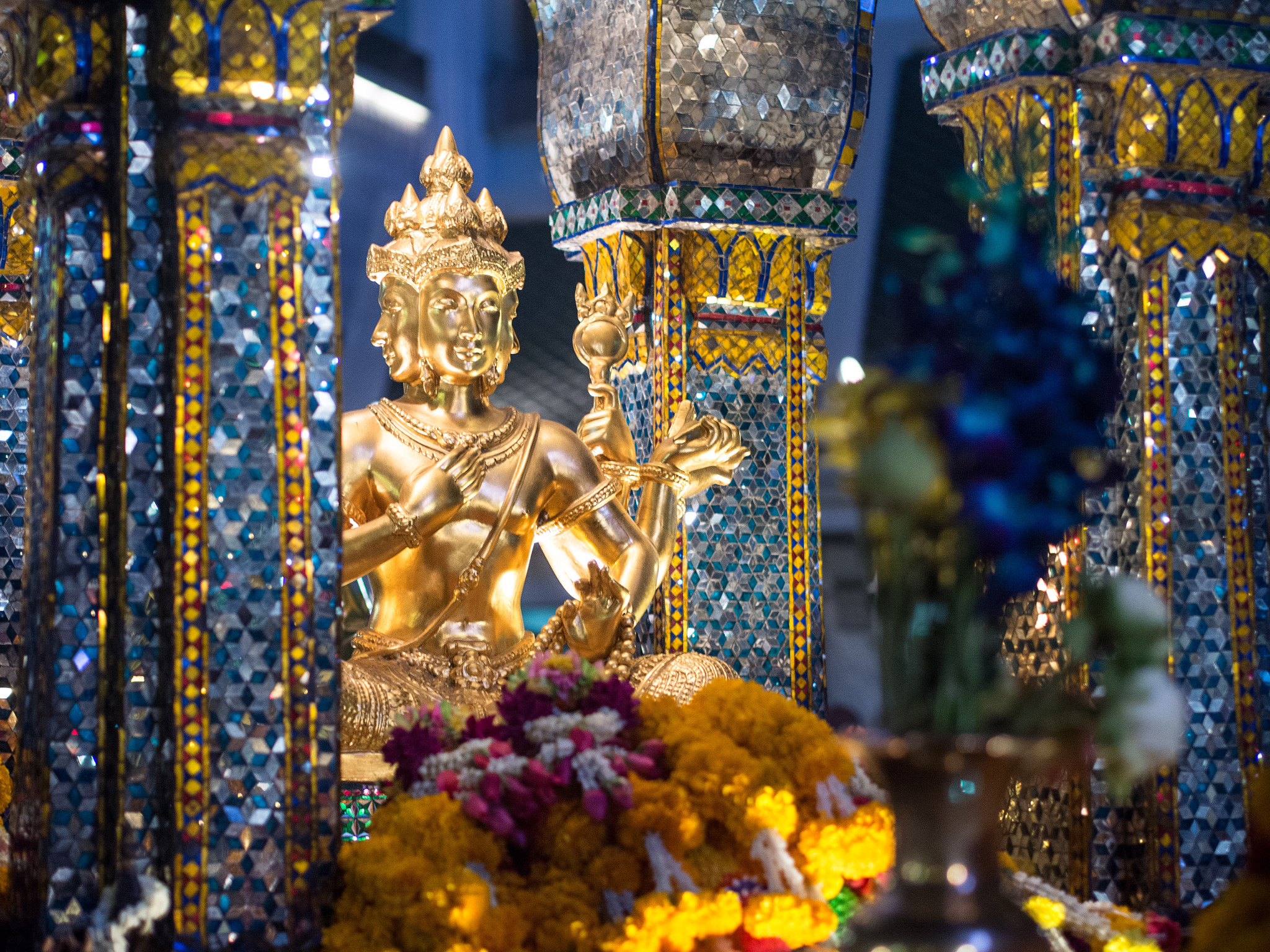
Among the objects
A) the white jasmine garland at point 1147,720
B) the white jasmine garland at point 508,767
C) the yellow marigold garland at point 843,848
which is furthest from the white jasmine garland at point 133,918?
the white jasmine garland at point 1147,720

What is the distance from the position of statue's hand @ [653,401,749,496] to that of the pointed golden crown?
2.36 feet

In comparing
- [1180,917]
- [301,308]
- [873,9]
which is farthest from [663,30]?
[1180,917]

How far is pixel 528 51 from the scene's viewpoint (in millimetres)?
8227

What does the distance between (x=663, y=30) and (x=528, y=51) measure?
115 inches

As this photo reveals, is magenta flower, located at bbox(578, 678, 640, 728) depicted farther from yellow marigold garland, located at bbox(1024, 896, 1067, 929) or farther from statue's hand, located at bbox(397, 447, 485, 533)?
statue's hand, located at bbox(397, 447, 485, 533)

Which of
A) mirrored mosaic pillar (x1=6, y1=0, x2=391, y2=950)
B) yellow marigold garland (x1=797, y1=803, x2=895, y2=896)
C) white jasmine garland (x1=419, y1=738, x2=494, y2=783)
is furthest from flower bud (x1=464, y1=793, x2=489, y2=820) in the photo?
yellow marigold garland (x1=797, y1=803, x2=895, y2=896)

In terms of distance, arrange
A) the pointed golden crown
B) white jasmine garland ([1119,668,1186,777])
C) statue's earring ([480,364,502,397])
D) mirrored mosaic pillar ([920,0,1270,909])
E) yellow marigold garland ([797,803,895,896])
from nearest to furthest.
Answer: white jasmine garland ([1119,668,1186,777]), yellow marigold garland ([797,803,895,896]), mirrored mosaic pillar ([920,0,1270,909]), the pointed golden crown, statue's earring ([480,364,502,397])

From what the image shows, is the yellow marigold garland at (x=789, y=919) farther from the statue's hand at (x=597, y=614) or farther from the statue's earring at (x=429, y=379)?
the statue's earring at (x=429, y=379)

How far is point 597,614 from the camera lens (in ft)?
16.3

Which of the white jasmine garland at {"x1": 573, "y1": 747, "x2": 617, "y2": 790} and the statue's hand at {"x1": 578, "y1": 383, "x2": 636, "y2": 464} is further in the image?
the statue's hand at {"x1": 578, "y1": 383, "x2": 636, "y2": 464}

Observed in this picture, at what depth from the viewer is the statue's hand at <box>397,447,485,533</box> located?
4.77 meters

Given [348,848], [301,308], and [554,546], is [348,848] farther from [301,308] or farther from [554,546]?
[554,546]

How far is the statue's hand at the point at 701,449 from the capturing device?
540 centimetres

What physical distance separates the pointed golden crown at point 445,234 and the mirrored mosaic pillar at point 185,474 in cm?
158
